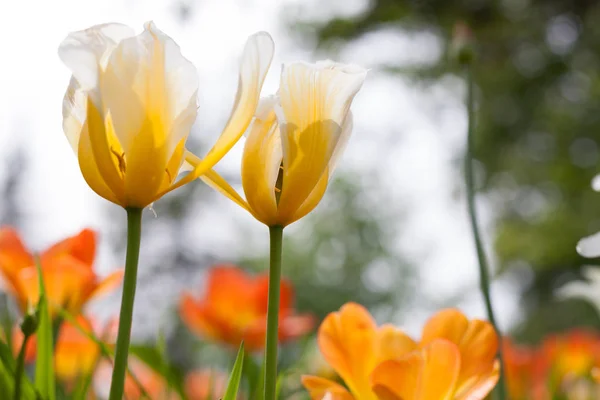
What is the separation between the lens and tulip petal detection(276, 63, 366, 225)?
318 millimetres

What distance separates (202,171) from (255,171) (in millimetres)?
37

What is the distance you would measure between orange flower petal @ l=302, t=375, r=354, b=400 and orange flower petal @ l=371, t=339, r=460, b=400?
0.01m

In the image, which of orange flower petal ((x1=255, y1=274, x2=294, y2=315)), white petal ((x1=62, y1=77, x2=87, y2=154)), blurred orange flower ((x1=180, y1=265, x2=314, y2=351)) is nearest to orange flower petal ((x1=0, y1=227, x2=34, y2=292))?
white petal ((x1=62, y1=77, x2=87, y2=154))

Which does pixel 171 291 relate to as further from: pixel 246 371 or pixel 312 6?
pixel 246 371

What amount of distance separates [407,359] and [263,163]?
11 centimetres

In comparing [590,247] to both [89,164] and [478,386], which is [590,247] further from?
[89,164]

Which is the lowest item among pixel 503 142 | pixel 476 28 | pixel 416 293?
pixel 416 293

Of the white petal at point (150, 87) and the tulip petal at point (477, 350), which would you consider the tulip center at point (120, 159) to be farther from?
the tulip petal at point (477, 350)

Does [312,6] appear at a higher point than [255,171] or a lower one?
higher

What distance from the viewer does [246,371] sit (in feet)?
2.31

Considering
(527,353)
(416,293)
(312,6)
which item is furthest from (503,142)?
(527,353)

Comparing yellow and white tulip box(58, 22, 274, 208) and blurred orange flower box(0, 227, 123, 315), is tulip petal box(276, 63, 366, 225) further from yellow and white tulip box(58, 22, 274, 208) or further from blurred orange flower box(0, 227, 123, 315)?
blurred orange flower box(0, 227, 123, 315)

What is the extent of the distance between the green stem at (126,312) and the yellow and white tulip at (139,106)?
0.02 m

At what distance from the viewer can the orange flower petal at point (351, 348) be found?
0.37 meters
